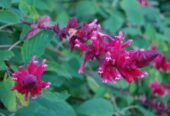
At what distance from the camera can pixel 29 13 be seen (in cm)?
140

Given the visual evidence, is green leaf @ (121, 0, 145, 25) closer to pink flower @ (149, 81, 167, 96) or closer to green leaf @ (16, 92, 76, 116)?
pink flower @ (149, 81, 167, 96)

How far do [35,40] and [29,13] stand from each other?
267mm

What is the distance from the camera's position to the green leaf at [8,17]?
119 centimetres

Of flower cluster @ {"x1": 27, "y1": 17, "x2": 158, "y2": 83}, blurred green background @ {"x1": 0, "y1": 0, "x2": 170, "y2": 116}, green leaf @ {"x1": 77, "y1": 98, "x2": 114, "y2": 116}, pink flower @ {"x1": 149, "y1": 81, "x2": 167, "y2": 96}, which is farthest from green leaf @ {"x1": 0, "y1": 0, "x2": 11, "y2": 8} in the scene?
pink flower @ {"x1": 149, "y1": 81, "x2": 167, "y2": 96}

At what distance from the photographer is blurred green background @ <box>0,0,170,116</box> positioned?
1.17 m

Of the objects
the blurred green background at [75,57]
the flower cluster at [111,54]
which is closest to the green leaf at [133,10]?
the blurred green background at [75,57]

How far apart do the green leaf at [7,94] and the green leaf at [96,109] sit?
0.36 metres

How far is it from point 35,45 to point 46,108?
0.60 feet

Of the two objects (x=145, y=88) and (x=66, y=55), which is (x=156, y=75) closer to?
(x=145, y=88)

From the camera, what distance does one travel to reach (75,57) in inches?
70.8

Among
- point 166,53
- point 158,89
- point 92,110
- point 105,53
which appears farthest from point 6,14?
point 166,53

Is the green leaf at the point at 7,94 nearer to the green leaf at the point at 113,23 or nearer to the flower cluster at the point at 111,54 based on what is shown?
the flower cluster at the point at 111,54

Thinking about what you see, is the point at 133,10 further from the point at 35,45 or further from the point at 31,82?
the point at 31,82

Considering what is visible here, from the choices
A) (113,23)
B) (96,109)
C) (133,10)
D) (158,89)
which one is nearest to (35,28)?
(96,109)
